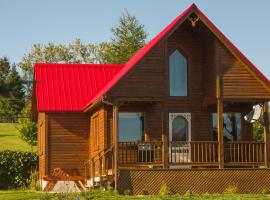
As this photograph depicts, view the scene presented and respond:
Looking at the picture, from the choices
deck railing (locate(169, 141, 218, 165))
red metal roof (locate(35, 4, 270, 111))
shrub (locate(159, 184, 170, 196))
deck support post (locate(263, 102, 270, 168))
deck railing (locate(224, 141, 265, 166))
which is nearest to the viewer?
shrub (locate(159, 184, 170, 196))

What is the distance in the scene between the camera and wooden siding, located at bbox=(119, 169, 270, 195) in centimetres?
2250

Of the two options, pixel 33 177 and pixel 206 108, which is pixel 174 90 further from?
pixel 33 177

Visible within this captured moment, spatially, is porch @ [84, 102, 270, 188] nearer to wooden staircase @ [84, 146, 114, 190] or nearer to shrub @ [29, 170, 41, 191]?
wooden staircase @ [84, 146, 114, 190]

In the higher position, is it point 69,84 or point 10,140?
point 69,84

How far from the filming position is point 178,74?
25.7 meters

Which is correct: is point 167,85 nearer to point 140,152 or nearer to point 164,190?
point 140,152

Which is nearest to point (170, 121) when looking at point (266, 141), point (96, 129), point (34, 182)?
point (96, 129)

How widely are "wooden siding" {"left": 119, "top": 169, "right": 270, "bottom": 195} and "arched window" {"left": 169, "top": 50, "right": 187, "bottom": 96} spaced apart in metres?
4.24

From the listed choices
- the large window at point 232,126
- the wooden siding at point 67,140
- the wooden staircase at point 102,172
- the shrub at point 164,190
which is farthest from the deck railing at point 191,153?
the wooden siding at point 67,140

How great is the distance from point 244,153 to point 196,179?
3150mm

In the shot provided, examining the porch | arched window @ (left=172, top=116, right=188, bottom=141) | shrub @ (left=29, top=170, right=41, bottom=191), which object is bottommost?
shrub @ (left=29, top=170, right=41, bottom=191)

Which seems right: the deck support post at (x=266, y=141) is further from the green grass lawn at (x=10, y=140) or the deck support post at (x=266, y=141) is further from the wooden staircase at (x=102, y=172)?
the green grass lawn at (x=10, y=140)

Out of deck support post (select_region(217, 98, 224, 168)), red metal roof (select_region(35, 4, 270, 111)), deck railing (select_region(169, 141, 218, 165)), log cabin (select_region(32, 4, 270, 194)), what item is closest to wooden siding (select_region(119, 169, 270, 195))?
log cabin (select_region(32, 4, 270, 194))

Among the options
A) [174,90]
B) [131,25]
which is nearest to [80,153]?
[174,90]
